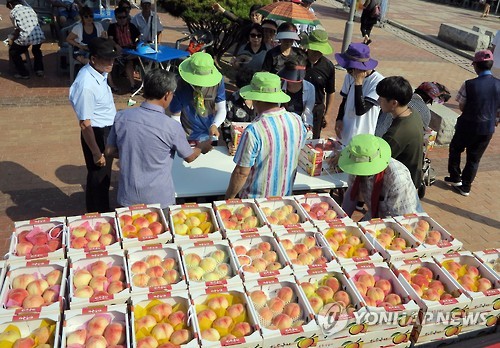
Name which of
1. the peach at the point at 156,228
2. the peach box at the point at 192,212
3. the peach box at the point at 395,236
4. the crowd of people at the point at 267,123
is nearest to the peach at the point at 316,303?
the peach box at the point at 395,236

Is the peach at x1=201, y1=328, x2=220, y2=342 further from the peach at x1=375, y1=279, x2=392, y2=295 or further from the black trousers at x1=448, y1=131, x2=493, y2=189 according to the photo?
the black trousers at x1=448, y1=131, x2=493, y2=189

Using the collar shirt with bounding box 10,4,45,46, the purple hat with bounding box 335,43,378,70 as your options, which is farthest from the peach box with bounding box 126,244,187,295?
the collar shirt with bounding box 10,4,45,46

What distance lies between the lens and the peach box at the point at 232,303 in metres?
2.52

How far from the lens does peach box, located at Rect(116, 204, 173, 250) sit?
323 centimetres

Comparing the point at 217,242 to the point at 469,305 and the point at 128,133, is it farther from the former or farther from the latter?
the point at 469,305

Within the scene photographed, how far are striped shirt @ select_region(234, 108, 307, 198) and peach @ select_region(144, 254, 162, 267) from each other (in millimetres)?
1101

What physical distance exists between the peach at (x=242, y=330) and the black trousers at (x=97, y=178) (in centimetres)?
287

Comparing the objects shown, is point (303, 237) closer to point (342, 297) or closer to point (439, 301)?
point (342, 297)

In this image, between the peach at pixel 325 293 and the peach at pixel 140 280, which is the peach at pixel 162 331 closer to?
the peach at pixel 140 280

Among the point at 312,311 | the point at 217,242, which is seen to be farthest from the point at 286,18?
the point at 312,311

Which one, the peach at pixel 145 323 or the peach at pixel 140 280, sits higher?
the peach at pixel 140 280

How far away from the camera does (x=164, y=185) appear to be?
388 cm

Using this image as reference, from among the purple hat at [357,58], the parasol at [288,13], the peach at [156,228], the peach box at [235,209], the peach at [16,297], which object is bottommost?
the peach at [16,297]

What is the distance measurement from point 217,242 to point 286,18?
613cm
